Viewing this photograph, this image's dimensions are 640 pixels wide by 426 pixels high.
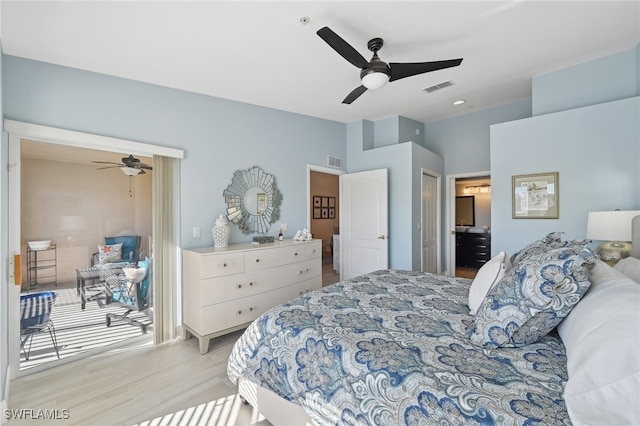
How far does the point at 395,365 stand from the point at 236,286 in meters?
2.13

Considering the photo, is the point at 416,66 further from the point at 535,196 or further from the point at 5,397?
the point at 5,397

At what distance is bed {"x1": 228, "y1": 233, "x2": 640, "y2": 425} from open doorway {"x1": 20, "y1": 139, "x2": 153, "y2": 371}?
1960 millimetres

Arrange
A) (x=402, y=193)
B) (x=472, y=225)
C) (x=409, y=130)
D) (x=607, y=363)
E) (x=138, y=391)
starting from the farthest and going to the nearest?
1. (x=472, y=225)
2. (x=409, y=130)
3. (x=402, y=193)
4. (x=138, y=391)
5. (x=607, y=363)

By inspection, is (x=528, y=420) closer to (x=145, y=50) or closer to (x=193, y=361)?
(x=193, y=361)

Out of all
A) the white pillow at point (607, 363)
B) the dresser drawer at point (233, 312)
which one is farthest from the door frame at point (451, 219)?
the white pillow at point (607, 363)

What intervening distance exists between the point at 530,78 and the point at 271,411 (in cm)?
416

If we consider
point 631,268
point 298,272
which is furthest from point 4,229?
point 631,268

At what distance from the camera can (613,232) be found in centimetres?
227

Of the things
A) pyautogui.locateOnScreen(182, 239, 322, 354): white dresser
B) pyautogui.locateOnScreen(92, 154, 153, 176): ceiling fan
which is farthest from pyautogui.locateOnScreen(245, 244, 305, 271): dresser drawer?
pyautogui.locateOnScreen(92, 154, 153, 176): ceiling fan

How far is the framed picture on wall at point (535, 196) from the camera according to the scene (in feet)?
10.0

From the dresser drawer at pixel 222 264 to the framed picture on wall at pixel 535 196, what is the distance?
3.14m

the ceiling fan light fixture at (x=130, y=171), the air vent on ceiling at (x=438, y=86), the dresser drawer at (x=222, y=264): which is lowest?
the dresser drawer at (x=222, y=264)

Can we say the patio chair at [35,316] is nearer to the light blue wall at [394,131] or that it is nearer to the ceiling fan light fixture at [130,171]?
the ceiling fan light fixture at [130,171]

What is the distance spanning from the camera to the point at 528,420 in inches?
33.5
